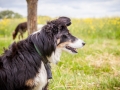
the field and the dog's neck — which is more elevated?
the dog's neck

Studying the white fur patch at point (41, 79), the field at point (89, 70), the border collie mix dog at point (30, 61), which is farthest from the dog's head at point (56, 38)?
the field at point (89, 70)

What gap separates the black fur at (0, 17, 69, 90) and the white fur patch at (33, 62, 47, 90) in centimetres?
7

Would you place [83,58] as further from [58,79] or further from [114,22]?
[114,22]

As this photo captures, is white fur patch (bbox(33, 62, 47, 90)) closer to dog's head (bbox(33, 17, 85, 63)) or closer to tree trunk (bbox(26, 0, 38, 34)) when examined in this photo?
dog's head (bbox(33, 17, 85, 63))

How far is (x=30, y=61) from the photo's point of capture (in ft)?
9.66

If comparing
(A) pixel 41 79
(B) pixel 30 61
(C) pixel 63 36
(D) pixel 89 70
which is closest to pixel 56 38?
(C) pixel 63 36

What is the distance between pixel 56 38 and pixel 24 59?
54 cm

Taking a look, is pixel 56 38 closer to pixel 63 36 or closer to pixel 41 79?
pixel 63 36

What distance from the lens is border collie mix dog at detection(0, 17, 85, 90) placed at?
9.56 feet

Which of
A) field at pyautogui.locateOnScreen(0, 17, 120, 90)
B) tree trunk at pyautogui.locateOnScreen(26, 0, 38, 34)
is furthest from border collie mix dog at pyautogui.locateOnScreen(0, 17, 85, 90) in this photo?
tree trunk at pyautogui.locateOnScreen(26, 0, 38, 34)

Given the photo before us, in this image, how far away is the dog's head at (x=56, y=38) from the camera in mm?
3000

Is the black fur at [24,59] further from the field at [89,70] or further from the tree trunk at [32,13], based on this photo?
the tree trunk at [32,13]

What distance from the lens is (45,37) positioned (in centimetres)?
299

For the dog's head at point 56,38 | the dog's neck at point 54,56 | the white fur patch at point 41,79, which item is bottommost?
the white fur patch at point 41,79
